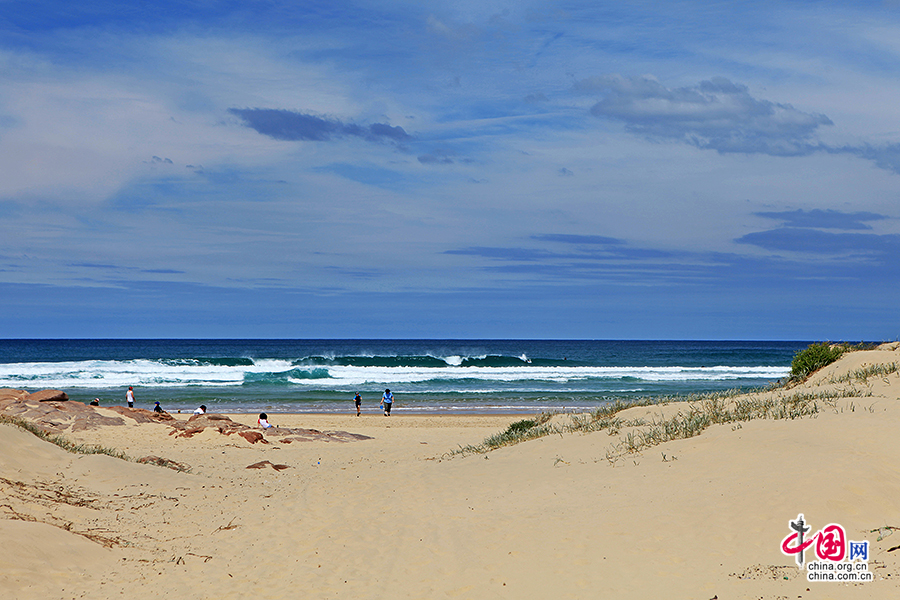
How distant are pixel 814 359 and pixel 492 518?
13116 millimetres

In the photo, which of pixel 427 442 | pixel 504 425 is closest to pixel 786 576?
pixel 427 442

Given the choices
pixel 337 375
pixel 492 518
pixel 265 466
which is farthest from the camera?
pixel 337 375

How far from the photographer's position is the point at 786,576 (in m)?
5.29

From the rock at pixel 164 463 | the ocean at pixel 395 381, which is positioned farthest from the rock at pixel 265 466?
the ocean at pixel 395 381

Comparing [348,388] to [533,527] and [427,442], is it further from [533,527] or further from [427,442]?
[533,527]

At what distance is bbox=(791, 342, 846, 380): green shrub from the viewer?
56.1ft

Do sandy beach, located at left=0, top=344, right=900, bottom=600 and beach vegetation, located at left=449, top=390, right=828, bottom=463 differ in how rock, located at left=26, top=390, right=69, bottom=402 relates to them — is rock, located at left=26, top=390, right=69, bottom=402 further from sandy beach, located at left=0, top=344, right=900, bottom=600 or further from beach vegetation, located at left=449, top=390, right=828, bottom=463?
beach vegetation, located at left=449, top=390, right=828, bottom=463

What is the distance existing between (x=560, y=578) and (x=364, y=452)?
10.9m

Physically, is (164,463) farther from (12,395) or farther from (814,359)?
(814,359)

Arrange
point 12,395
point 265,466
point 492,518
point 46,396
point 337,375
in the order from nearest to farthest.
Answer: point 492,518 → point 265,466 → point 12,395 → point 46,396 → point 337,375

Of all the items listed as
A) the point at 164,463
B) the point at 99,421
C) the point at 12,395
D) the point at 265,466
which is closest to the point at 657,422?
the point at 265,466

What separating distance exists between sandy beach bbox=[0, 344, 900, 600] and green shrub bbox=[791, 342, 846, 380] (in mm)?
→ 5137

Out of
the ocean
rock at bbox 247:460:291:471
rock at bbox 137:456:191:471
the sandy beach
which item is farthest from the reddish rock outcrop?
the ocean

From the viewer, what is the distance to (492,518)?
805 centimetres
